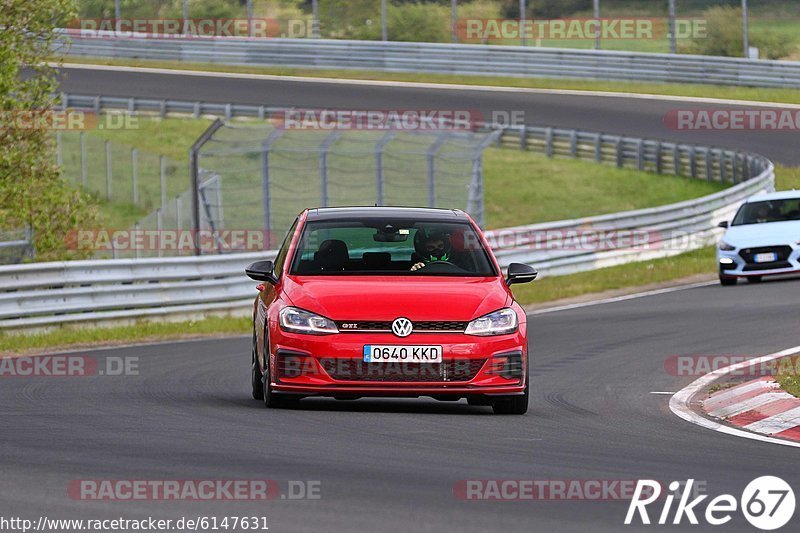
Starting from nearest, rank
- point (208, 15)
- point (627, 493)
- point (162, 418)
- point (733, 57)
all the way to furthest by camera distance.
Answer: point (627, 493) < point (162, 418) < point (733, 57) < point (208, 15)

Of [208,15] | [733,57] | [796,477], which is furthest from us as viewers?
[208,15]

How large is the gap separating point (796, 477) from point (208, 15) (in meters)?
53.4

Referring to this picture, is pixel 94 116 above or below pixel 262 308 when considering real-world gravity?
below

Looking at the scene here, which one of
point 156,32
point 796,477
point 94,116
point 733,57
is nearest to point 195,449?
point 796,477

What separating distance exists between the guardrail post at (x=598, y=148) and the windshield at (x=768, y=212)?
58.1ft

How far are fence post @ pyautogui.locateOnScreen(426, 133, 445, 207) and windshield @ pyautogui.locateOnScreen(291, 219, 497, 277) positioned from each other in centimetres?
1467

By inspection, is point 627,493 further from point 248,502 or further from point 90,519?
point 90,519

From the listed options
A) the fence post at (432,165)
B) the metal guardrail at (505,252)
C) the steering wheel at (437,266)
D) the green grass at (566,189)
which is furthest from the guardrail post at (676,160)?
the steering wheel at (437,266)

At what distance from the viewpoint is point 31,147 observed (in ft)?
78.8

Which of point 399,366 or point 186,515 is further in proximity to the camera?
point 399,366

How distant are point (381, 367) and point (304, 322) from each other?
24.3 inches

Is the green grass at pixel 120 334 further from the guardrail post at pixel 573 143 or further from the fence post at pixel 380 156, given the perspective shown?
the guardrail post at pixel 573 143

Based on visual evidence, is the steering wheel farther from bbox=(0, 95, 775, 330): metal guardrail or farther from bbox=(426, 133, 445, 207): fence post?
bbox=(426, 133, 445, 207): fence post

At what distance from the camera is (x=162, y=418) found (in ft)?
35.1
